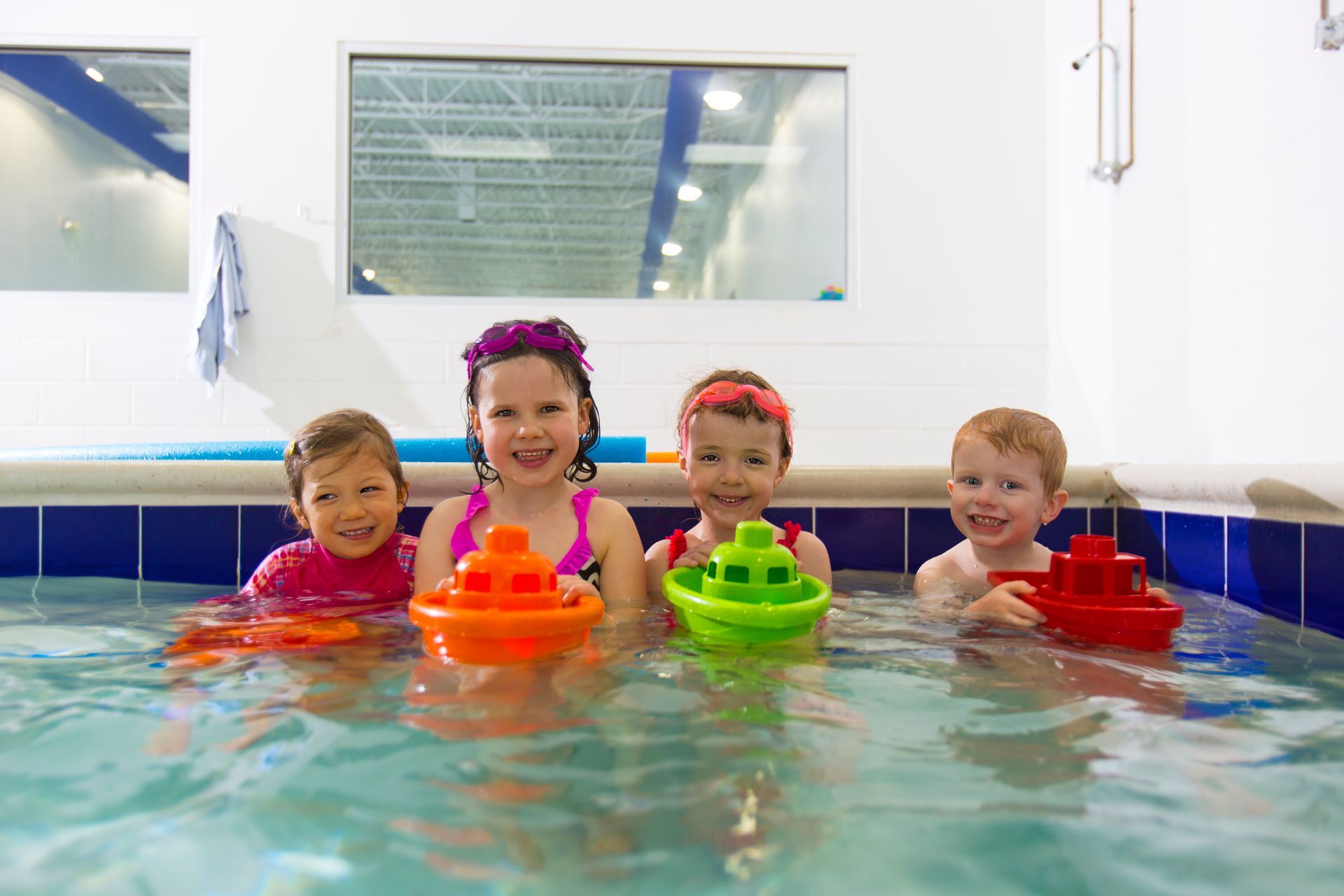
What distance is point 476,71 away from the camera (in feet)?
15.0

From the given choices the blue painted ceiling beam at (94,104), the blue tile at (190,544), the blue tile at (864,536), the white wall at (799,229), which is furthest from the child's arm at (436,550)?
the blue painted ceiling beam at (94,104)

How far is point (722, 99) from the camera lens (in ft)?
15.4

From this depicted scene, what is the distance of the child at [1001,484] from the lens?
Answer: 2.06m

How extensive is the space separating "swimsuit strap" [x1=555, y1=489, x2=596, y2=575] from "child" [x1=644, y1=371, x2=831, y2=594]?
0.16m

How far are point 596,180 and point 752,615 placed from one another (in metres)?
3.72

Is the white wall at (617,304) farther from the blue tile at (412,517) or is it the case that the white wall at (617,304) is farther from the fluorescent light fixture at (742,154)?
the blue tile at (412,517)

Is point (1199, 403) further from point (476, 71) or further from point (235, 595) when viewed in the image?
point (476, 71)

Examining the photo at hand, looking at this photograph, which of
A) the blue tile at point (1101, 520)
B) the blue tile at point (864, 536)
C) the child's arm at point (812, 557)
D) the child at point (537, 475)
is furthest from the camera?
the blue tile at point (1101, 520)

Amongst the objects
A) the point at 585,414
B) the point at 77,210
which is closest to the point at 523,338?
the point at 585,414

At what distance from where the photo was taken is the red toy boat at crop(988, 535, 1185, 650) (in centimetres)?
162

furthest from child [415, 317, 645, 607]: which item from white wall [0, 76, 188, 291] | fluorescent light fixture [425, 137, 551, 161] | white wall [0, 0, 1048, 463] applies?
white wall [0, 76, 188, 291]

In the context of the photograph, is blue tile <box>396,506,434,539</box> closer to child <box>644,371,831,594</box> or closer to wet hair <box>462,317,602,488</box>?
wet hair <box>462,317,602,488</box>

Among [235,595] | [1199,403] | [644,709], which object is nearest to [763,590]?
[644,709]

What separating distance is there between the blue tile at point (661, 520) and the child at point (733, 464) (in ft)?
0.76
